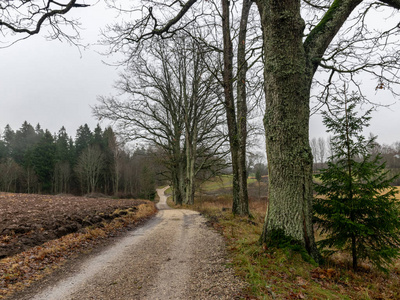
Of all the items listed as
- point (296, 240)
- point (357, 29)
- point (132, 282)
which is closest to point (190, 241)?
point (132, 282)

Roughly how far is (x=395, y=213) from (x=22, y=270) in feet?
24.2

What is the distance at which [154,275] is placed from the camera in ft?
13.5

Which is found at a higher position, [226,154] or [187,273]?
[226,154]

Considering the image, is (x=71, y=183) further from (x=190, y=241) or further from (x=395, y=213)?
(x=395, y=213)

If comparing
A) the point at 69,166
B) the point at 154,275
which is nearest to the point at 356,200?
the point at 154,275

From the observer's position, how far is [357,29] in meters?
5.81

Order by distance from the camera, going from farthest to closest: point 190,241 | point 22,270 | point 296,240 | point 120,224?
point 120,224
point 190,241
point 22,270
point 296,240

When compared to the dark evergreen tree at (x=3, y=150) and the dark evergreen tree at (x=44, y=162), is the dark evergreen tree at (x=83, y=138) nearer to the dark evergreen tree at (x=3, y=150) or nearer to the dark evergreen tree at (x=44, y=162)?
the dark evergreen tree at (x=44, y=162)

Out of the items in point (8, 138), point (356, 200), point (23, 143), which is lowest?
point (356, 200)

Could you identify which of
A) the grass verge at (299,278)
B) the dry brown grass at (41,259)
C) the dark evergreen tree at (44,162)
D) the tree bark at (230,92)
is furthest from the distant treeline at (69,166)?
the grass verge at (299,278)

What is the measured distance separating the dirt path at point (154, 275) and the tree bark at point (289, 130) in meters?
1.41

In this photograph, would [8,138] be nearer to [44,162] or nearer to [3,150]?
[3,150]

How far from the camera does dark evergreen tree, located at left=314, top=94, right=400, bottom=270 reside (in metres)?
4.31

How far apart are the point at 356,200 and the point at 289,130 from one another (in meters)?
2.03
